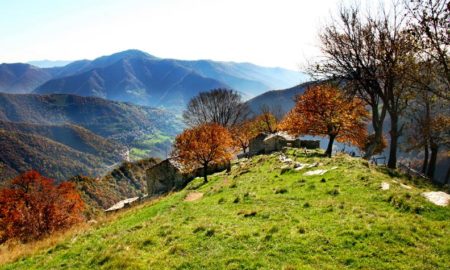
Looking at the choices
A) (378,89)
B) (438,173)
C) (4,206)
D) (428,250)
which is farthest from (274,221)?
(438,173)

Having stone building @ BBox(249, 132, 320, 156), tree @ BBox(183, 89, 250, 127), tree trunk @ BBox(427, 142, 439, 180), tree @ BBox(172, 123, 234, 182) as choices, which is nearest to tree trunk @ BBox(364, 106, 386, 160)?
tree trunk @ BBox(427, 142, 439, 180)

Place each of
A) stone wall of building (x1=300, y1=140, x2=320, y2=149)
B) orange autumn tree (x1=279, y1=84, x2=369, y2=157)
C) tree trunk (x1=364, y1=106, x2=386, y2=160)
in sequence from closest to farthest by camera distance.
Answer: tree trunk (x1=364, y1=106, x2=386, y2=160), orange autumn tree (x1=279, y1=84, x2=369, y2=157), stone wall of building (x1=300, y1=140, x2=320, y2=149)

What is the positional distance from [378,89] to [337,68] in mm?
4363

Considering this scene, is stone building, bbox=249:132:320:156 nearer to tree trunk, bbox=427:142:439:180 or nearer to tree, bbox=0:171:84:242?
tree trunk, bbox=427:142:439:180

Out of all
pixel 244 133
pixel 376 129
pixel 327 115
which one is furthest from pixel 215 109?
pixel 376 129

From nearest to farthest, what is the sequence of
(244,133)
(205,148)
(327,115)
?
1. (327,115)
2. (205,148)
3. (244,133)

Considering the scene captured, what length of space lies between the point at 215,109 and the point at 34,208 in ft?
136

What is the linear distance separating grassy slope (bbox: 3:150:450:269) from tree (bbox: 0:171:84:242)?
40.4m

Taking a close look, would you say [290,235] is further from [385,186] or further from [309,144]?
[309,144]

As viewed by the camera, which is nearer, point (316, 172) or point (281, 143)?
point (316, 172)

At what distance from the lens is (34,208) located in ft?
197

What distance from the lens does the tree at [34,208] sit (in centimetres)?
5762

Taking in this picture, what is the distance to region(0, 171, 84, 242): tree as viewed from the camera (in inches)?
2269

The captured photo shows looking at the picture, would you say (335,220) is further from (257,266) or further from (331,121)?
(331,121)
